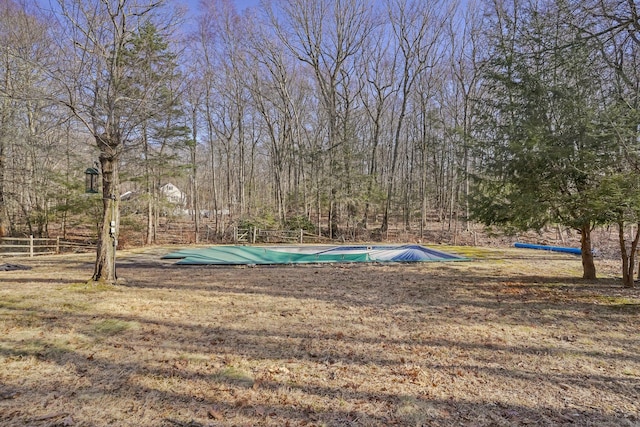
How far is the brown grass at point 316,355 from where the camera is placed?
2.79m

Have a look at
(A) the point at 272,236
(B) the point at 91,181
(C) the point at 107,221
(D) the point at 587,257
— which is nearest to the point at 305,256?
(C) the point at 107,221

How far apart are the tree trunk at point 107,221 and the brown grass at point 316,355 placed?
512 mm

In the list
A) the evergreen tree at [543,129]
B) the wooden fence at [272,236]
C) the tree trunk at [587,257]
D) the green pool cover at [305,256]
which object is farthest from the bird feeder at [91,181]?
the tree trunk at [587,257]

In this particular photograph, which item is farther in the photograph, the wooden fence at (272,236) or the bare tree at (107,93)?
the wooden fence at (272,236)

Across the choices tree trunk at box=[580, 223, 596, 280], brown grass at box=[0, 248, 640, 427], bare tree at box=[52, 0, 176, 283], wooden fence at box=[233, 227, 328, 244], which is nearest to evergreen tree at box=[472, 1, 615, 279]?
tree trunk at box=[580, 223, 596, 280]

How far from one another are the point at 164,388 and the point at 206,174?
43.9 m

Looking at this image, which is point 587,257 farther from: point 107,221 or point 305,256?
point 107,221

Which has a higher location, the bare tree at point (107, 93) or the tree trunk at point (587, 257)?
the bare tree at point (107, 93)

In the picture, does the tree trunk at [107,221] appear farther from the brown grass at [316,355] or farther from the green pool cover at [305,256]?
the green pool cover at [305,256]

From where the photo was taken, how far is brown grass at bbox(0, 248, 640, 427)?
279cm

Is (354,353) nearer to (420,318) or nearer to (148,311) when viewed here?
(420,318)

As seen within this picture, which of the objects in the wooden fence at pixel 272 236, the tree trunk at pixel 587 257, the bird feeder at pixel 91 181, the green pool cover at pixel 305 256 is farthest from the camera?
the wooden fence at pixel 272 236

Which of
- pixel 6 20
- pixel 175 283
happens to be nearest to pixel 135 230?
pixel 6 20

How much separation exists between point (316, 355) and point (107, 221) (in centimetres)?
530
